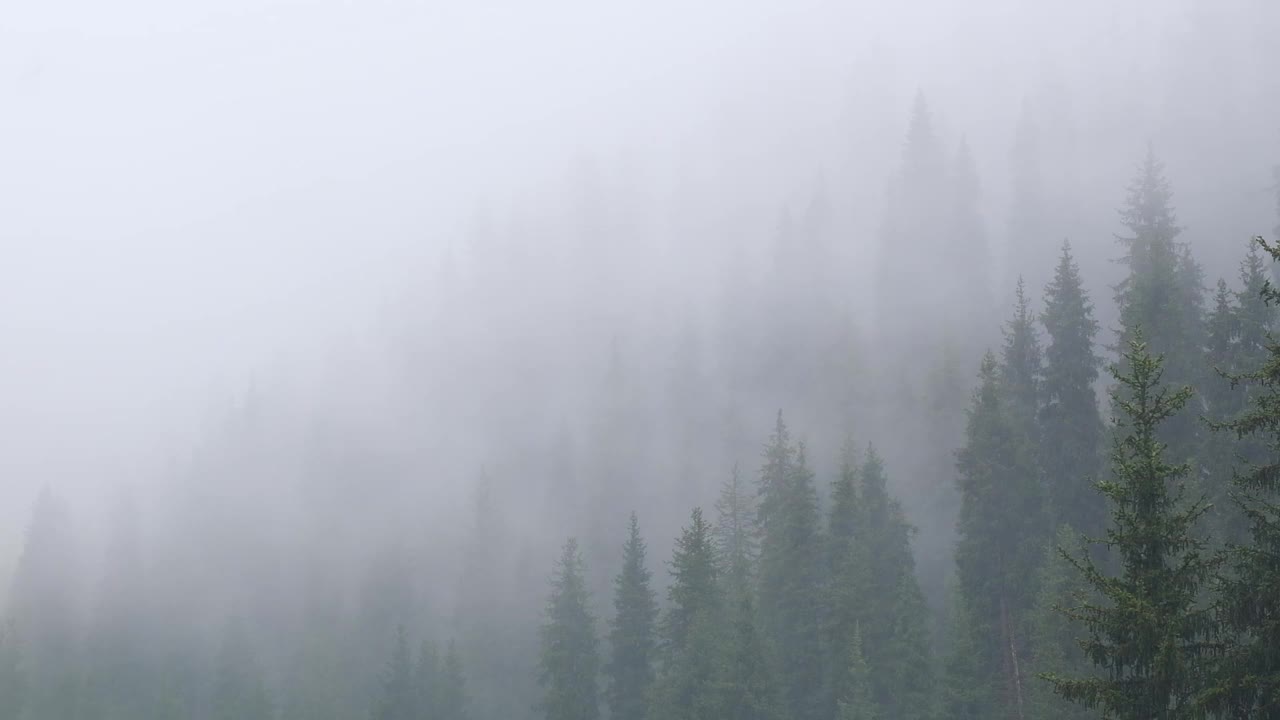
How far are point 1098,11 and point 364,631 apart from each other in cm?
13884

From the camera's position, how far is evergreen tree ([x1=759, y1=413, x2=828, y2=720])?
1892 inches

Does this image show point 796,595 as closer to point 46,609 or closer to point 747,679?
point 747,679

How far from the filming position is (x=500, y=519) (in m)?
81.0

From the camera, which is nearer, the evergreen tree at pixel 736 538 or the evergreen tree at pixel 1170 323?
the evergreen tree at pixel 1170 323

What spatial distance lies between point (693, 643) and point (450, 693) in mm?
21400

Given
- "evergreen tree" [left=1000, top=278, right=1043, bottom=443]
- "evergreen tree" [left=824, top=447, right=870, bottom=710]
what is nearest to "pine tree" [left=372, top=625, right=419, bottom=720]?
A: "evergreen tree" [left=824, top=447, right=870, bottom=710]

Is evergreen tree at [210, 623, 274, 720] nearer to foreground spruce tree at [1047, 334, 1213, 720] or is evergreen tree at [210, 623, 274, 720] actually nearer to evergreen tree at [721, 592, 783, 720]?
evergreen tree at [721, 592, 783, 720]

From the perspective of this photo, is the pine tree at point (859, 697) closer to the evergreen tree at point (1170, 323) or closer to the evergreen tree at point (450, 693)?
the evergreen tree at point (1170, 323)

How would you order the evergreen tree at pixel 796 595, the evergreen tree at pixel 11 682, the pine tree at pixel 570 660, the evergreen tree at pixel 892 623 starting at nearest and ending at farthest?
the evergreen tree at pixel 892 623
the evergreen tree at pixel 796 595
the pine tree at pixel 570 660
the evergreen tree at pixel 11 682

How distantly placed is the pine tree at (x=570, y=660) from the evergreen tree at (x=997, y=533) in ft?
70.3

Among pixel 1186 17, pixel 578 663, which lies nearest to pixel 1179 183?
pixel 1186 17

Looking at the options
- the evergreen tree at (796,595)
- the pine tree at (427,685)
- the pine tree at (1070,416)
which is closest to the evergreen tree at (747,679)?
the evergreen tree at (796,595)

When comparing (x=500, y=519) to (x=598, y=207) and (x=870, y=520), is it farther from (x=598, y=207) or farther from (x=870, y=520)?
(x=598, y=207)

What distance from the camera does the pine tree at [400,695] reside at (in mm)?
57031
